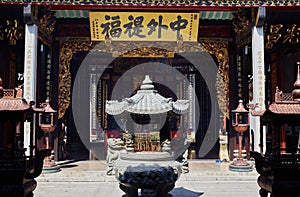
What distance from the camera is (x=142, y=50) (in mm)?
12398

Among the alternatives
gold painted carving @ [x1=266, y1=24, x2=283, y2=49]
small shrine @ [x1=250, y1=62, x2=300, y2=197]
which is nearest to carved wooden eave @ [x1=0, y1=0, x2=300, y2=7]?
gold painted carving @ [x1=266, y1=24, x2=283, y2=49]

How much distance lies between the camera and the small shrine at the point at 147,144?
568 cm

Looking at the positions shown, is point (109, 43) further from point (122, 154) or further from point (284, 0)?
point (122, 154)

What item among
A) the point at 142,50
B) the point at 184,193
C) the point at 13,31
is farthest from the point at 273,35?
the point at 13,31

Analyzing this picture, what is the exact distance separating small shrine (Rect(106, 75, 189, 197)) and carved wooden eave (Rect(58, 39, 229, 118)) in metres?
5.50

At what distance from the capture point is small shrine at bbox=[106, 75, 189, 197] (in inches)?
224

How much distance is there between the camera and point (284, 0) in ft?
30.7

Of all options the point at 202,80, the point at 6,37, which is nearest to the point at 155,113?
the point at 6,37

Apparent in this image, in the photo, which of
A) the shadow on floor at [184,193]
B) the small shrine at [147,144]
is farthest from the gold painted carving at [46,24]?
the shadow on floor at [184,193]

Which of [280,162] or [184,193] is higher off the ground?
[280,162]

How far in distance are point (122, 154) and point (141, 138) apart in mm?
462

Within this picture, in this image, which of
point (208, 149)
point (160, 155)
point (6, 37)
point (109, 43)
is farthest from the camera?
point (208, 149)

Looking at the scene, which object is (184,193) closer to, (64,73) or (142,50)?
(64,73)

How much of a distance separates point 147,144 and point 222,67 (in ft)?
20.6
